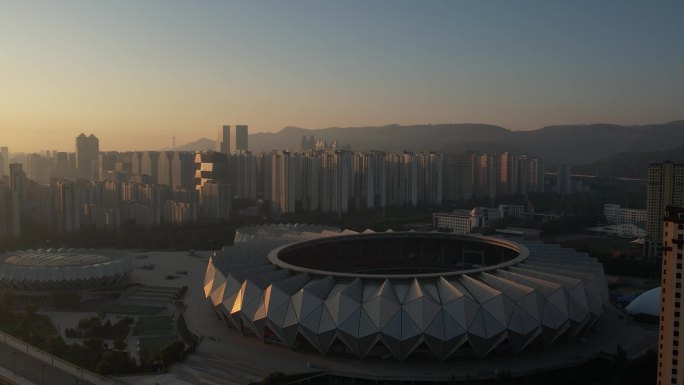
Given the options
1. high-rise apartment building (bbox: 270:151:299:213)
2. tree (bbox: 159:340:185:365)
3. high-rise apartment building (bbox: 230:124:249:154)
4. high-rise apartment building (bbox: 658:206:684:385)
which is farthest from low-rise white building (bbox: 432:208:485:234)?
high-rise apartment building (bbox: 230:124:249:154)

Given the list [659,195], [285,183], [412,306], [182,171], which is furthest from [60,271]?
[182,171]

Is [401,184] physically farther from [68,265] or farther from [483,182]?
[68,265]

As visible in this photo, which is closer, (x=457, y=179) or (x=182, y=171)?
(x=457, y=179)

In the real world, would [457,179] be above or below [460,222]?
above

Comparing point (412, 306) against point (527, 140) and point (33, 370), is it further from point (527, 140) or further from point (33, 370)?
point (527, 140)

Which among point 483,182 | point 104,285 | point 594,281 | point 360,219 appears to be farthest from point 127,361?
point 483,182
